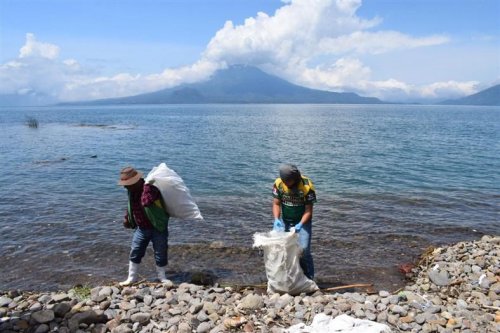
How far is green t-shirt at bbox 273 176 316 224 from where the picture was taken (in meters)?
7.03

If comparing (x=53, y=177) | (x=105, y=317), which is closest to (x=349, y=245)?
(x=105, y=317)

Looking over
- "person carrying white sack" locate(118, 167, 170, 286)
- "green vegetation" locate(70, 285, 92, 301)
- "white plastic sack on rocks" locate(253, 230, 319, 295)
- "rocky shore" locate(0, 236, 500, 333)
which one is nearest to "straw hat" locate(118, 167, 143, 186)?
"person carrying white sack" locate(118, 167, 170, 286)

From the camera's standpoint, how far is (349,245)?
10.6m

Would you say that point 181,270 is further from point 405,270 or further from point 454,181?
point 454,181

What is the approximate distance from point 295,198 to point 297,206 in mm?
166

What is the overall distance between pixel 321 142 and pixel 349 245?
92.1 feet

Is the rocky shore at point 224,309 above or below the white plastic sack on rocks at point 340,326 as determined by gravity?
below

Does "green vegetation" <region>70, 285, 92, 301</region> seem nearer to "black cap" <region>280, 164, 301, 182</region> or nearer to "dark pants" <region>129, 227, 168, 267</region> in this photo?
"dark pants" <region>129, 227, 168, 267</region>

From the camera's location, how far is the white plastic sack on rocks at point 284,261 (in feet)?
21.9

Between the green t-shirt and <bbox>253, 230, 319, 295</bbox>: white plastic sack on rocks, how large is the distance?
56 centimetres

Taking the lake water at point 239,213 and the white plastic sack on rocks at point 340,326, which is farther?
the lake water at point 239,213

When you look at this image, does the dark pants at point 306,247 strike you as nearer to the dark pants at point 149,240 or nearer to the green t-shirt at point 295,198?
the green t-shirt at point 295,198

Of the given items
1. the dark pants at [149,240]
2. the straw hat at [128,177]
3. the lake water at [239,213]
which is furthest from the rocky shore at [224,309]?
the straw hat at [128,177]

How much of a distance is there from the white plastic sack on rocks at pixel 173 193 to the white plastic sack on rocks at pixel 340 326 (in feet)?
10.2
